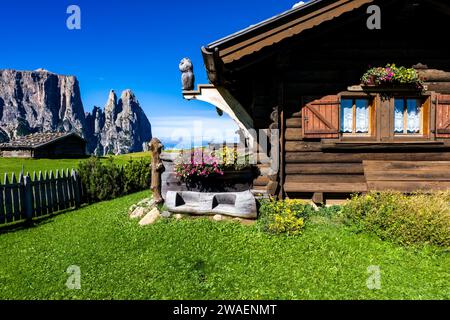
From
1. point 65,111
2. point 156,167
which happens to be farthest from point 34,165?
point 65,111

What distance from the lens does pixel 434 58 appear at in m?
7.20

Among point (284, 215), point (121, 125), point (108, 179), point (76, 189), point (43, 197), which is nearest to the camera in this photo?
point (284, 215)

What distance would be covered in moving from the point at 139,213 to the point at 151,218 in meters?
0.78

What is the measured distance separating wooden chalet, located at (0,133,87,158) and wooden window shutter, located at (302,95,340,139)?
1439 inches

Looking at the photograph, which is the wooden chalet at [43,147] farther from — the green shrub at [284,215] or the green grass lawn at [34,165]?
the green shrub at [284,215]

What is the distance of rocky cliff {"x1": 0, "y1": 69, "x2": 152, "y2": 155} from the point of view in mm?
162500

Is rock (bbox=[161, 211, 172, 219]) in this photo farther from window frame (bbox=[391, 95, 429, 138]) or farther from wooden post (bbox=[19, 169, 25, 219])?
window frame (bbox=[391, 95, 429, 138])

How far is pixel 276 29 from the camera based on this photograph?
641 cm

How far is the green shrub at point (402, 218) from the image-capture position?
510 cm

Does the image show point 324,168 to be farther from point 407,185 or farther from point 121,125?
point 121,125

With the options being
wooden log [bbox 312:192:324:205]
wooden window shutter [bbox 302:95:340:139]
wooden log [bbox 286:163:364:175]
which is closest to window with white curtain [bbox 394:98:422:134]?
wooden log [bbox 286:163:364:175]
